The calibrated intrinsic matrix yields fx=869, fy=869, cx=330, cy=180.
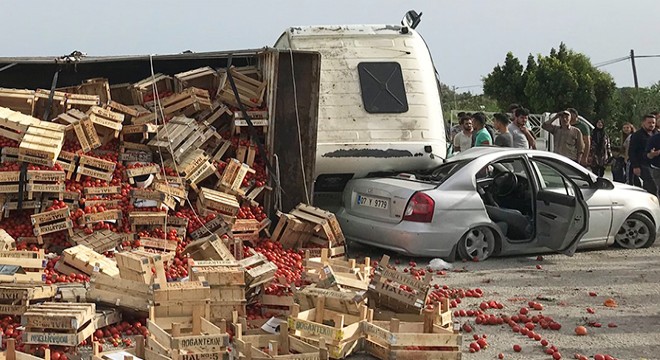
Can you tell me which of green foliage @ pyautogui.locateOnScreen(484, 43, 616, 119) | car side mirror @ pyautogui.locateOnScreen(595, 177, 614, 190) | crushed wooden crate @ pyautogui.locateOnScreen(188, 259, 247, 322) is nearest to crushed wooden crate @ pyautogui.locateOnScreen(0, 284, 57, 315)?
crushed wooden crate @ pyautogui.locateOnScreen(188, 259, 247, 322)

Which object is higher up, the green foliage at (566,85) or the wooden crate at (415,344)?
the green foliage at (566,85)

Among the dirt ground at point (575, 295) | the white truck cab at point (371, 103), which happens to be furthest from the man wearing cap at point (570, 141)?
the white truck cab at point (371, 103)

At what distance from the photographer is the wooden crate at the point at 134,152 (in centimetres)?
1148

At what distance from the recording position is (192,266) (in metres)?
8.09

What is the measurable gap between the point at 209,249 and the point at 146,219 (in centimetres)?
119

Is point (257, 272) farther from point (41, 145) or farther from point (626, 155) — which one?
point (626, 155)

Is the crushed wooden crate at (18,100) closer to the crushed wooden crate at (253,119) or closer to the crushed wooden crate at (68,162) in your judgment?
the crushed wooden crate at (68,162)

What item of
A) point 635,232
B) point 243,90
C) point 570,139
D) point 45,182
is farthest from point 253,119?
point 570,139

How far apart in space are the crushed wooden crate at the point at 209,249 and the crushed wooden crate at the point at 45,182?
5.83ft

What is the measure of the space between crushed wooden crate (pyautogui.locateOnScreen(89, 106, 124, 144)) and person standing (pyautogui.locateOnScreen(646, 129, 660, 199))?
8545 mm

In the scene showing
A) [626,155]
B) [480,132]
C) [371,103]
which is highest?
[371,103]

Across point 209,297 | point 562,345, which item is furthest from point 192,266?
point 562,345

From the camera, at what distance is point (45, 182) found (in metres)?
10.5

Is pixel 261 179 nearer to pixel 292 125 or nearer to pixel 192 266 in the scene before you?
pixel 292 125
